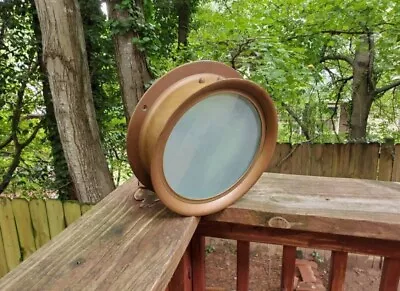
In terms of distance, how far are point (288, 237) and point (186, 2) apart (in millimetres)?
4829

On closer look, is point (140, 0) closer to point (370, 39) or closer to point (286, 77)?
point (286, 77)

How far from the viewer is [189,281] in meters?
0.77

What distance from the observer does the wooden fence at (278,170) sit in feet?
8.05

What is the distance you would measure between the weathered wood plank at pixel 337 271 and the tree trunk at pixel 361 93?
13.7 ft

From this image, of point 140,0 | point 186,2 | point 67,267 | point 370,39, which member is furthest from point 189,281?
point 186,2

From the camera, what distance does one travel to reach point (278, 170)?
3.36 metres

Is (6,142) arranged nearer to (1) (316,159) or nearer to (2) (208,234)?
(1) (316,159)

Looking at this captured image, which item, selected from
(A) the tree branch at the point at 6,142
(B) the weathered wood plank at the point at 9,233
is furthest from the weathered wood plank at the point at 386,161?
(A) the tree branch at the point at 6,142

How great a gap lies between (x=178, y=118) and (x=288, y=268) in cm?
49

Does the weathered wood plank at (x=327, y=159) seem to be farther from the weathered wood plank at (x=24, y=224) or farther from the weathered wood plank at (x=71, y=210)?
the weathered wood plank at (x=24, y=224)

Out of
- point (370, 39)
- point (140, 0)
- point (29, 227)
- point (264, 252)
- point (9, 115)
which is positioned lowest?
point (264, 252)

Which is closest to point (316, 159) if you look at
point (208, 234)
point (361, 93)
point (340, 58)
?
point (361, 93)

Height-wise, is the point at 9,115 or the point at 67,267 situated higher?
the point at 67,267

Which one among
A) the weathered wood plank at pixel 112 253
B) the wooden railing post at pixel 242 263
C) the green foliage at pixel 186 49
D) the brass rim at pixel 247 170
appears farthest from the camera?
the green foliage at pixel 186 49
